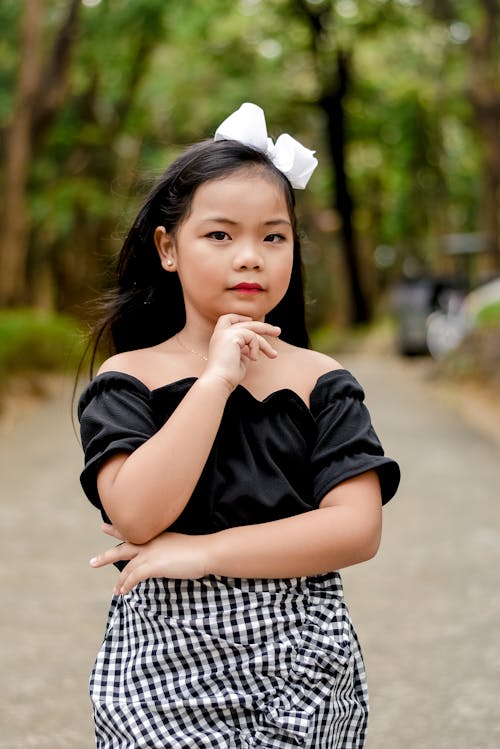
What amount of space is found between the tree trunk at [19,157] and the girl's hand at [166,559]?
13.7 meters

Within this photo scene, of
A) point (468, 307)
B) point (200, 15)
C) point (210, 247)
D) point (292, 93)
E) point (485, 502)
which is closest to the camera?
point (210, 247)

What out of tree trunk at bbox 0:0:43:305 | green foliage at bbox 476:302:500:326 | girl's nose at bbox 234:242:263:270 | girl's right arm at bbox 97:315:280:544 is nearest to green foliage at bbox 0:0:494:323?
tree trunk at bbox 0:0:43:305

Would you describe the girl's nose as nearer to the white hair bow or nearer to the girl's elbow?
the white hair bow

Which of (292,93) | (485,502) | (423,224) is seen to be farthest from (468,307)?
(423,224)

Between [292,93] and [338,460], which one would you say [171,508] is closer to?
[338,460]

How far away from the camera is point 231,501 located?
80.7 inches

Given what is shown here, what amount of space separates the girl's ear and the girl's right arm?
0.28m

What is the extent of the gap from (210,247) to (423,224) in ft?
120

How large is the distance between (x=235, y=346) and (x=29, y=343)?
39.9 feet

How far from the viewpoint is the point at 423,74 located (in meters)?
32.0

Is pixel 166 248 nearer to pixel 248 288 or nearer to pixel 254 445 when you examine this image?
pixel 248 288

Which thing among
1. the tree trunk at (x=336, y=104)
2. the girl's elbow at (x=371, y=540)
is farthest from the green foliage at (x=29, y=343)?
the tree trunk at (x=336, y=104)

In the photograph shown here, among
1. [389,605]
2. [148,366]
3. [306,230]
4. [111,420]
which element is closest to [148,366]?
[148,366]

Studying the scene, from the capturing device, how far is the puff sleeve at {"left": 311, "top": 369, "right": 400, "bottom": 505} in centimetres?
207
